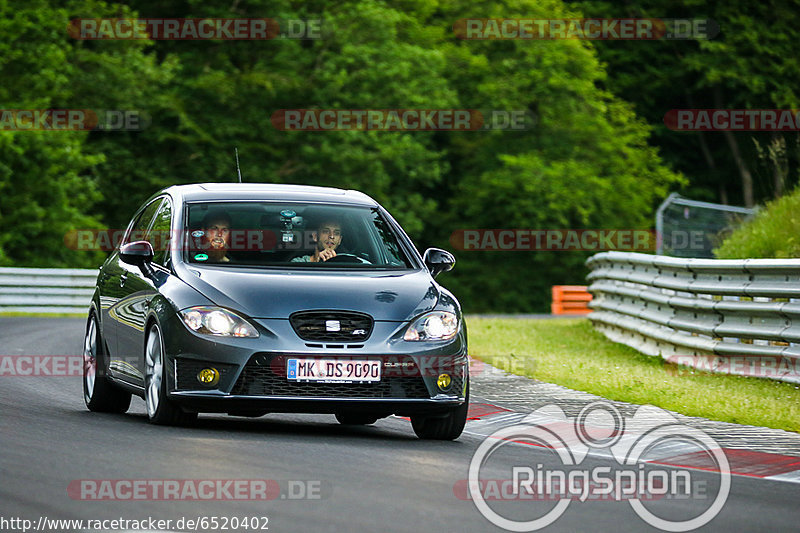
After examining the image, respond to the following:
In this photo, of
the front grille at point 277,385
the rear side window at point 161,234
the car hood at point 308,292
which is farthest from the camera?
the rear side window at point 161,234

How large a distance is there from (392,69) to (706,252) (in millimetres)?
25892

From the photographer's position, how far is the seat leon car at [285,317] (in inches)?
370

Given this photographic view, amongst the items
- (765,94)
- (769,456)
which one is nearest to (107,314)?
(769,456)

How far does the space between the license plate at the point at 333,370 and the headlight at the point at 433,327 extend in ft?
1.07

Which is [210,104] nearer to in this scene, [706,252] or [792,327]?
[706,252]

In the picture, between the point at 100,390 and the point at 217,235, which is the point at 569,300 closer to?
the point at 100,390

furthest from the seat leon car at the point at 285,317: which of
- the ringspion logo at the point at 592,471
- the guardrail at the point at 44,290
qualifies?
the guardrail at the point at 44,290

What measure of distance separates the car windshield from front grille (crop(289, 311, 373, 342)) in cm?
86

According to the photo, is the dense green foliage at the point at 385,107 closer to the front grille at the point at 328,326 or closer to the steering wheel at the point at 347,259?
the steering wheel at the point at 347,259

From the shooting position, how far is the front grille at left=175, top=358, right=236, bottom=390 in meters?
9.37

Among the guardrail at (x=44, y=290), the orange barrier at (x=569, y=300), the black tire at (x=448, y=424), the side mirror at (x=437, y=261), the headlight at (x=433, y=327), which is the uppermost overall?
the side mirror at (x=437, y=261)

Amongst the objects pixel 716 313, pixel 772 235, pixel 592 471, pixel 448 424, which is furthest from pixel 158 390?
pixel 772 235

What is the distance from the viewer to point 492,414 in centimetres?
1155

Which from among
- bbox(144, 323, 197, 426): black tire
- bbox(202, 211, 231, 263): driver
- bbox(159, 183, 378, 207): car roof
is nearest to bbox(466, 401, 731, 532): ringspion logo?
bbox(144, 323, 197, 426): black tire
